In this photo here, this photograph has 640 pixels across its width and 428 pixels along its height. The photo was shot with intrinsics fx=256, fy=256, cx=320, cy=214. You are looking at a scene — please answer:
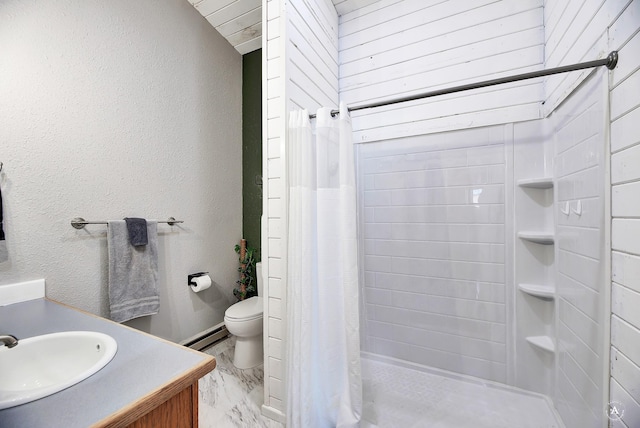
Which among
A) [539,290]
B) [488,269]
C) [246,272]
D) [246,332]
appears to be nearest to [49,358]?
[246,332]

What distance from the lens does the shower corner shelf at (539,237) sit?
1456 mm

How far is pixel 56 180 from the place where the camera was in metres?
1.32

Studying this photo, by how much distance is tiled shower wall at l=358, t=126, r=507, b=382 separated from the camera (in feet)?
5.37

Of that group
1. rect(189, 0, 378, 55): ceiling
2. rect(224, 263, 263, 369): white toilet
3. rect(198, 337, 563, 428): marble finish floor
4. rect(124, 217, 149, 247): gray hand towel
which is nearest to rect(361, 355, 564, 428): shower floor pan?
rect(198, 337, 563, 428): marble finish floor

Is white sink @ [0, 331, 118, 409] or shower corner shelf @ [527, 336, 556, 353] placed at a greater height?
white sink @ [0, 331, 118, 409]

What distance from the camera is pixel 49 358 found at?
2.70 ft

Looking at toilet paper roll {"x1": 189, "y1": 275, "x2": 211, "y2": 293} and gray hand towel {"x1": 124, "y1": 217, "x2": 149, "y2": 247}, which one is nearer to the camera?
gray hand towel {"x1": 124, "y1": 217, "x2": 149, "y2": 247}

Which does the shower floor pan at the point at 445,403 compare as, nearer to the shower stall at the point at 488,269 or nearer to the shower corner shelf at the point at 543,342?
Result: the shower stall at the point at 488,269

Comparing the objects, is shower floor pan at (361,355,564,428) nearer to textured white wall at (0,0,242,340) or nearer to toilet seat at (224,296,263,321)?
toilet seat at (224,296,263,321)

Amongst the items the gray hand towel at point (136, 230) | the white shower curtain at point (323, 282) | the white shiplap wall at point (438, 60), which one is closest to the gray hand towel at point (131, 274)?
the gray hand towel at point (136, 230)

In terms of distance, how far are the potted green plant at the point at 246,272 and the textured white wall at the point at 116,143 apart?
82 millimetres

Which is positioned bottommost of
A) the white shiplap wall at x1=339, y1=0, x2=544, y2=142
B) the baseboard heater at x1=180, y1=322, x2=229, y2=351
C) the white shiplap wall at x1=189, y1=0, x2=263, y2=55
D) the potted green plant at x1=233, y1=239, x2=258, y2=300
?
the baseboard heater at x1=180, y1=322, x2=229, y2=351

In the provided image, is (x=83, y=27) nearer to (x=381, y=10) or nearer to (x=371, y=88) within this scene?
(x=371, y=88)

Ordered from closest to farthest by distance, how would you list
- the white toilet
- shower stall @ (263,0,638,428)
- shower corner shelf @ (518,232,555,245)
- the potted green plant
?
shower stall @ (263,0,638,428) → shower corner shelf @ (518,232,555,245) → the white toilet → the potted green plant
